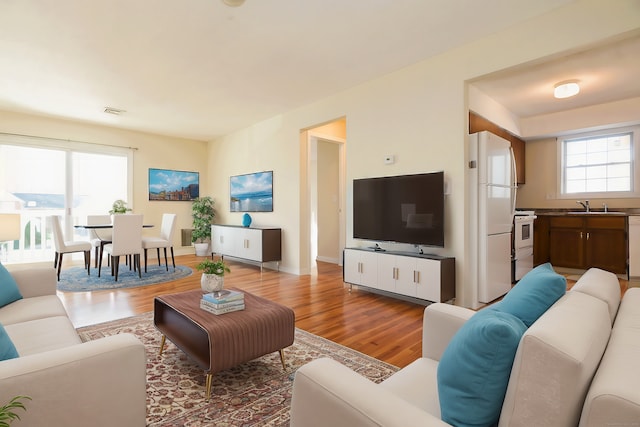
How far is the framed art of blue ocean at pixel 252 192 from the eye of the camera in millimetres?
5917

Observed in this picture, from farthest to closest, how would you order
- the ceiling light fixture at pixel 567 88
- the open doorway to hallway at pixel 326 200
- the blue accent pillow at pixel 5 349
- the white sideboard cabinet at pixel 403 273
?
the open doorway to hallway at pixel 326 200 → the ceiling light fixture at pixel 567 88 → the white sideboard cabinet at pixel 403 273 → the blue accent pillow at pixel 5 349

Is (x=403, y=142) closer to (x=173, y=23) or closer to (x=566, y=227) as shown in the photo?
(x=173, y=23)

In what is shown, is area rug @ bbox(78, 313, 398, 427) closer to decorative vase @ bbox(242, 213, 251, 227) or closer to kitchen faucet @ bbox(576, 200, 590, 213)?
decorative vase @ bbox(242, 213, 251, 227)

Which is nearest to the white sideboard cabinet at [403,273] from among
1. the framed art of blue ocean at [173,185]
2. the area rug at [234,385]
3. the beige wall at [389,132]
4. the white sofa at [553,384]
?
the beige wall at [389,132]

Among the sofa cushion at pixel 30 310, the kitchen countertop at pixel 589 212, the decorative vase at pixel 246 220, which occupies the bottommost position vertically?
the sofa cushion at pixel 30 310

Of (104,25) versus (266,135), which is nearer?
(104,25)

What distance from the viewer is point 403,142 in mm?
3846

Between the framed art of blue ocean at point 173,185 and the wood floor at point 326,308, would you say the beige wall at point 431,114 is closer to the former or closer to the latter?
the wood floor at point 326,308

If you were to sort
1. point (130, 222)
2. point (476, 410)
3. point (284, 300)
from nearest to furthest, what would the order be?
point (476, 410)
point (284, 300)
point (130, 222)

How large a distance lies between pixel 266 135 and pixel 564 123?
4.93 meters

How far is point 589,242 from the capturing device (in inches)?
195

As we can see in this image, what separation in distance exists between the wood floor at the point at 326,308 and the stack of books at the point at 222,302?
936 millimetres

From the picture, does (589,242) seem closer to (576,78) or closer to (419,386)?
(576,78)

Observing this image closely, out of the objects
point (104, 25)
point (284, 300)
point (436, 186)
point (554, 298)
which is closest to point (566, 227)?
point (436, 186)
